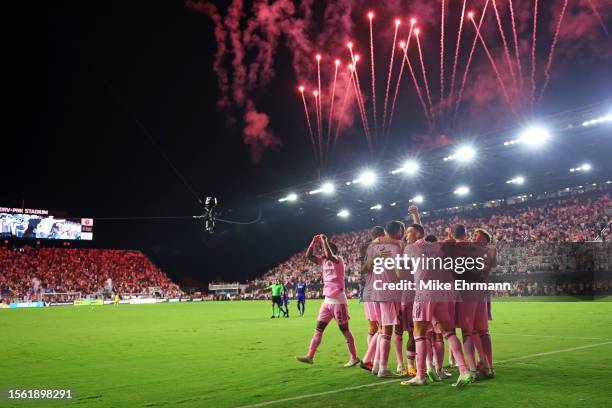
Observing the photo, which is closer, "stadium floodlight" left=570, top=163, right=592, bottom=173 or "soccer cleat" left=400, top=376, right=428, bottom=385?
"soccer cleat" left=400, top=376, right=428, bottom=385

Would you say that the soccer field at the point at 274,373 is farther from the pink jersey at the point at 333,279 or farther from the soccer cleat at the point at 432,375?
the pink jersey at the point at 333,279

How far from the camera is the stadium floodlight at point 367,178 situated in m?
42.5

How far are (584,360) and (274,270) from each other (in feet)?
169

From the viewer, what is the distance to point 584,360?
9000 mm

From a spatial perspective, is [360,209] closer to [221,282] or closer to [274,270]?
[274,270]

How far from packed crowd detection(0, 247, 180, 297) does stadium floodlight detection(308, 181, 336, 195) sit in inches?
872

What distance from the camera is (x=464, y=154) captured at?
36094 millimetres

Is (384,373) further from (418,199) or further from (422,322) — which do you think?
(418,199)

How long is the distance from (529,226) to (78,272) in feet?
150

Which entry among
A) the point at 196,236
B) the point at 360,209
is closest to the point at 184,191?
the point at 196,236

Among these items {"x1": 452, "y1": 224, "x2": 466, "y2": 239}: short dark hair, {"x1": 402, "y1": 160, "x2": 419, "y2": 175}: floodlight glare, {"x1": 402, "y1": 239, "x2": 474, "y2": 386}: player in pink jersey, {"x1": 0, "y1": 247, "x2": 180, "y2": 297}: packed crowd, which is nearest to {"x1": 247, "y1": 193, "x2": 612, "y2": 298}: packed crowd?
{"x1": 402, "y1": 160, "x2": 419, "y2": 175}: floodlight glare

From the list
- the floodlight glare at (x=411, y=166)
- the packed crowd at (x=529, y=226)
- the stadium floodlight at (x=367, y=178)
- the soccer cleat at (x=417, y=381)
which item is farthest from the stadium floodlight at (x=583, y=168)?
the soccer cleat at (x=417, y=381)

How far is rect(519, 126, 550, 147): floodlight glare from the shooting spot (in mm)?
32062

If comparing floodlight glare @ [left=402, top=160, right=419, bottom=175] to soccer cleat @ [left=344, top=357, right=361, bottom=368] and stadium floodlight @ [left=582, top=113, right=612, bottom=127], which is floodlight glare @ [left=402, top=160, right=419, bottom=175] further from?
soccer cleat @ [left=344, top=357, right=361, bottom=368]
